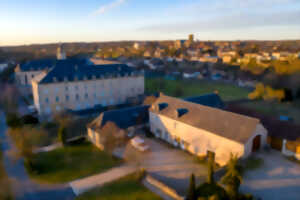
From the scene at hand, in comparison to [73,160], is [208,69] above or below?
above

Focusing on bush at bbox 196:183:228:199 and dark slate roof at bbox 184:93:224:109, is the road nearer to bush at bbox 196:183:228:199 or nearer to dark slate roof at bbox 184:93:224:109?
bush at bbox 196:183:228:199

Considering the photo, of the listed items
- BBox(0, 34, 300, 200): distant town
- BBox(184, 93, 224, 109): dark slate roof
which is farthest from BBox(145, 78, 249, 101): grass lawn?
BBox(184, 93, 224, 109): dark slate roof

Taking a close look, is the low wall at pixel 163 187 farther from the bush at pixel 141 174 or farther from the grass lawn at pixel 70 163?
the grass lawn at pixel 70 163

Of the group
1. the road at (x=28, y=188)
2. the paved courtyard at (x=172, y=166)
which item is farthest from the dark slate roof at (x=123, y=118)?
the road at (x=28, y=188)

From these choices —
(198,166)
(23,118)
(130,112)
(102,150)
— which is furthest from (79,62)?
(198,166)

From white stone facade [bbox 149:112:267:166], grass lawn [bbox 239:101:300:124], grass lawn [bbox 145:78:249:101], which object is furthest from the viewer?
grass lawn [bbox 145:78:249:101]

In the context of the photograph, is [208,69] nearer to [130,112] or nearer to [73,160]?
[130,112]

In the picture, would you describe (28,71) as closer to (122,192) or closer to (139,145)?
(139,145)

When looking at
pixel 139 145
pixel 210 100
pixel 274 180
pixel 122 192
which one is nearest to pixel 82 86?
pixel 139 145
